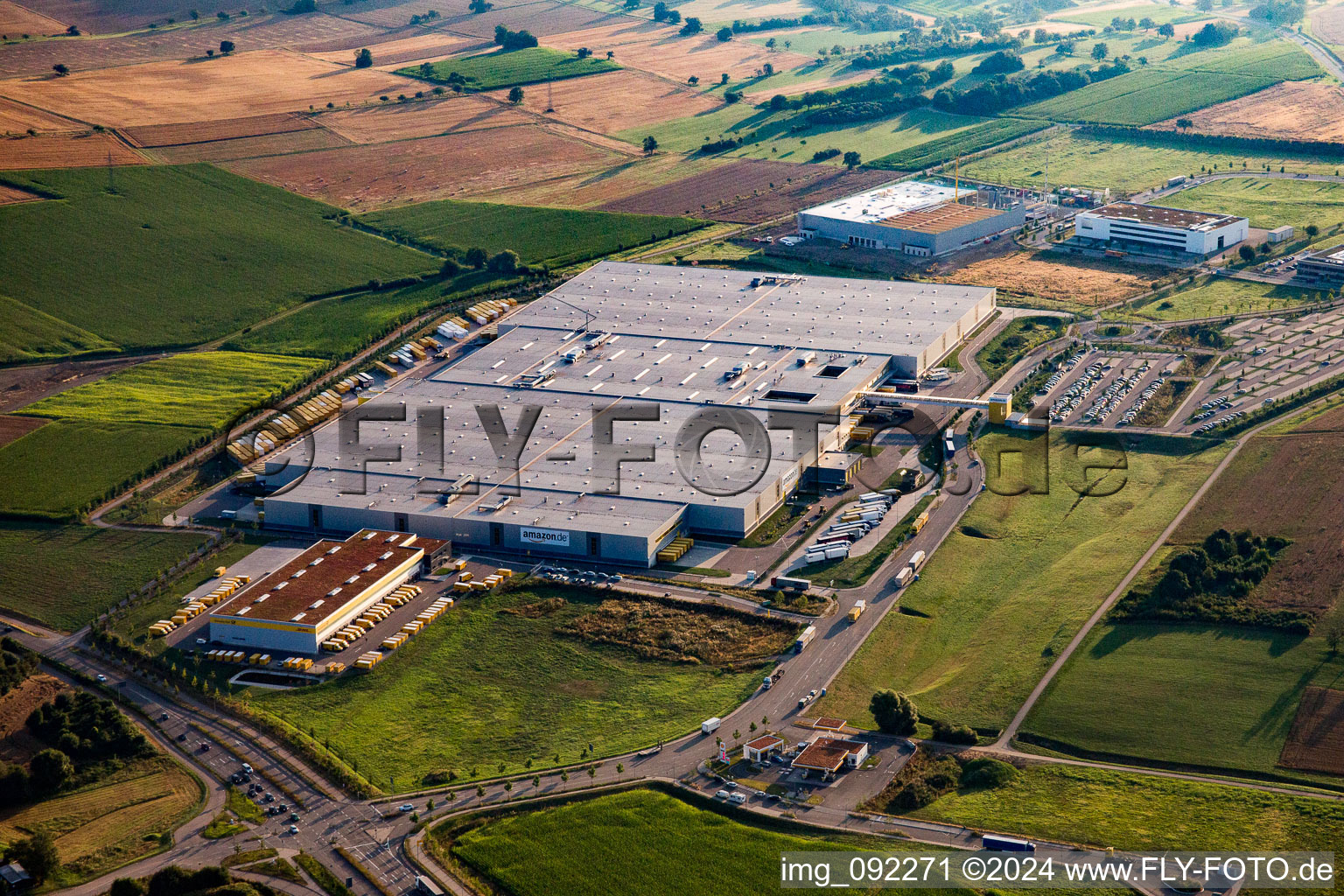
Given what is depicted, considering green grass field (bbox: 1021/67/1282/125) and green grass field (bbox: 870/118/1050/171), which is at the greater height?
green grass field (bbox: 1021/67/1282/125)

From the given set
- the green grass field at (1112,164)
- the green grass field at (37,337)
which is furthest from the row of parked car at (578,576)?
the green grass field at (1112,164)

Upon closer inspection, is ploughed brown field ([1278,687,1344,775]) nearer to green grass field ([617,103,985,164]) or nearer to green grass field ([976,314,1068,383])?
green grass field ([976,314,1068,383])

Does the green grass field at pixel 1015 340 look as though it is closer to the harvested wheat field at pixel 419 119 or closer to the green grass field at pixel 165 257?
the green grass field at pixel 165 257

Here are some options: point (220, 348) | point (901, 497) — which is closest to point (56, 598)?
point (220, 348)

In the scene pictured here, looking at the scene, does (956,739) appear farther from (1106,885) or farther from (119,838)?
(119,838)

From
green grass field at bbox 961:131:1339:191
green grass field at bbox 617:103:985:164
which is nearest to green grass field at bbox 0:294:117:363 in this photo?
green grass field at bbox 617:103:985:164

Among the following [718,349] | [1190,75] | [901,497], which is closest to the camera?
[901,497]
